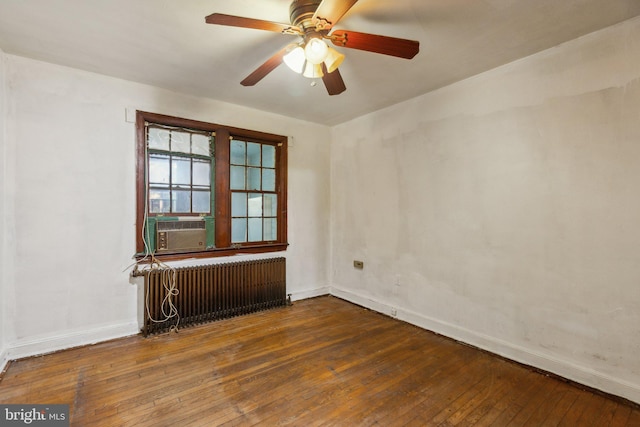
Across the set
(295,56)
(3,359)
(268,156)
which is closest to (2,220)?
(3,359)

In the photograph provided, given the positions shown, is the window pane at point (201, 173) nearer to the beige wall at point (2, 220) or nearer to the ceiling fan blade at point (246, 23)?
the beige wall at point (2, 220)

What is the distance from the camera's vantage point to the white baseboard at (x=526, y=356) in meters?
2.16

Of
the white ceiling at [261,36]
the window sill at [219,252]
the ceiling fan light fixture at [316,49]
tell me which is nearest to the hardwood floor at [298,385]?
the window sill at [219,252]

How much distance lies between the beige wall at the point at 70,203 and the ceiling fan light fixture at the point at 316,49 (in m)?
2.29

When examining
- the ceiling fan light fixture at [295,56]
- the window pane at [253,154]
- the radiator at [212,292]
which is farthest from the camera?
the window pane at [253,154]

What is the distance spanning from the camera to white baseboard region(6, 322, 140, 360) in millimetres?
2654

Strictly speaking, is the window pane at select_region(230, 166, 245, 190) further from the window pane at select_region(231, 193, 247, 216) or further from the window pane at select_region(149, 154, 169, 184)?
the window pane at select_region(149, 154, 169, 184)

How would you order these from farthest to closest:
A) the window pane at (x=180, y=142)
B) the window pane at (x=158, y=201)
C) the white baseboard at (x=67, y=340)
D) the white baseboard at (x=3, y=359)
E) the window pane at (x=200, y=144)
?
the window pane at (x=200, y=144) → the window pane at (x=180, y=142) → the window pane at (x=158, y=201) → the white baseboard at (x=67, y=340) → the white baseboard at (x=3, y=359)

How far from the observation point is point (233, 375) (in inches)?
95.8

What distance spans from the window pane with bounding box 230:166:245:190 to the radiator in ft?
3.43

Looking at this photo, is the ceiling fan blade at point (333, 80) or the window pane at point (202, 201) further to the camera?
the window pane at point (202, 201)

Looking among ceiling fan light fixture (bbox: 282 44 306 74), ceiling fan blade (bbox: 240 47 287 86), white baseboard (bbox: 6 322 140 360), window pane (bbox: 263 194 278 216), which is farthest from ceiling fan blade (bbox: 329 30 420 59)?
white baseboard (bbox: 6 322 140 360)

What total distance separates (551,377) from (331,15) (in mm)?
3245

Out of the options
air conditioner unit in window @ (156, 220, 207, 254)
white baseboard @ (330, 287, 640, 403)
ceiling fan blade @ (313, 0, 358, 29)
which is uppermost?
ceiling fan blade @ (313, 0, 358, 29)
